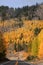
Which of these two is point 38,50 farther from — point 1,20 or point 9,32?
point 1,20

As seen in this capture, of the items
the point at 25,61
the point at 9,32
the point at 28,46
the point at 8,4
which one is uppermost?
the point at 8,4

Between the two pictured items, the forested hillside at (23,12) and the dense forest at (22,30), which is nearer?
the dense forest at (22,30)

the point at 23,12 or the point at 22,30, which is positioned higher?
the point at 23,12

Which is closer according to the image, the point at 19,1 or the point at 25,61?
the point at 25,61

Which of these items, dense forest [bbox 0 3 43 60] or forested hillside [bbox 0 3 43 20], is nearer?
dense forest [bbox 0 3 43 60]

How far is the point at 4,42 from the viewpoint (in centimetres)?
458

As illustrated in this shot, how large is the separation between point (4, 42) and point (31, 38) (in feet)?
1.90

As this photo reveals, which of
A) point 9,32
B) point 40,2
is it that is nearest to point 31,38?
point 9,32

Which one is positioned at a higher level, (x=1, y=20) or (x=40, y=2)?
(x=40, y=2)

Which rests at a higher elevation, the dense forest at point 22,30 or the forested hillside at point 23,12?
the forested hillside at point 23,12

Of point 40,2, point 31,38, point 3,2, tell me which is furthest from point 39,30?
point 3,2

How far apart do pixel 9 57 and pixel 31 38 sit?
612 millimetres

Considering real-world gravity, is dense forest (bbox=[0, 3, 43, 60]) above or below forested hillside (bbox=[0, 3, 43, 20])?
below

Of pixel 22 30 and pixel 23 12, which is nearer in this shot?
pixel 22 30
